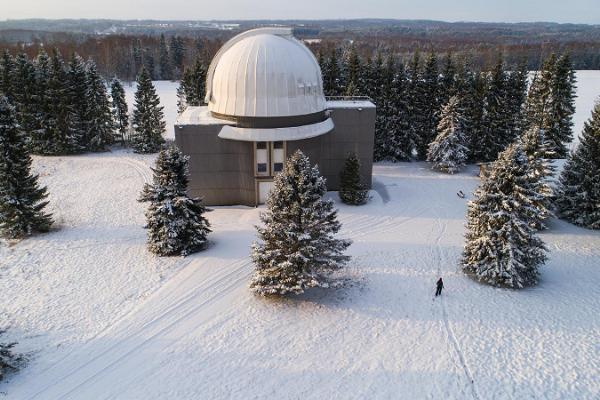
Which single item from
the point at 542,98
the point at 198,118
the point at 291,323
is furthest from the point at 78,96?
the point at 542,98

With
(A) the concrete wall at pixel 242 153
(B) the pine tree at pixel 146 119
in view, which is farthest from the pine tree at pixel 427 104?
(B) the pine tree at pixel 146 119

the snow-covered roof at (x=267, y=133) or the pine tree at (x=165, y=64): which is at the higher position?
the pine tree at (x=165, y=64)

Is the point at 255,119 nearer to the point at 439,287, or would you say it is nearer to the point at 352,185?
the point at 352,185

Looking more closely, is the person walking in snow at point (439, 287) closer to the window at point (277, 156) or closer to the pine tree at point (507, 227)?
the pine tree at point (507, 227)

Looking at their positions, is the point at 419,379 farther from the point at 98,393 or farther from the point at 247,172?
the point at 247,172

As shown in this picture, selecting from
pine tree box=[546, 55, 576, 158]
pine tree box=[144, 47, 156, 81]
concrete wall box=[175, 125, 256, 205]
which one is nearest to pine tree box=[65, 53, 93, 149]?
concrete wall box=[175, 125, 256, 205]

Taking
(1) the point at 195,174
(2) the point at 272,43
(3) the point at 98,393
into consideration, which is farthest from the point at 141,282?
(2) the point at 272,43
